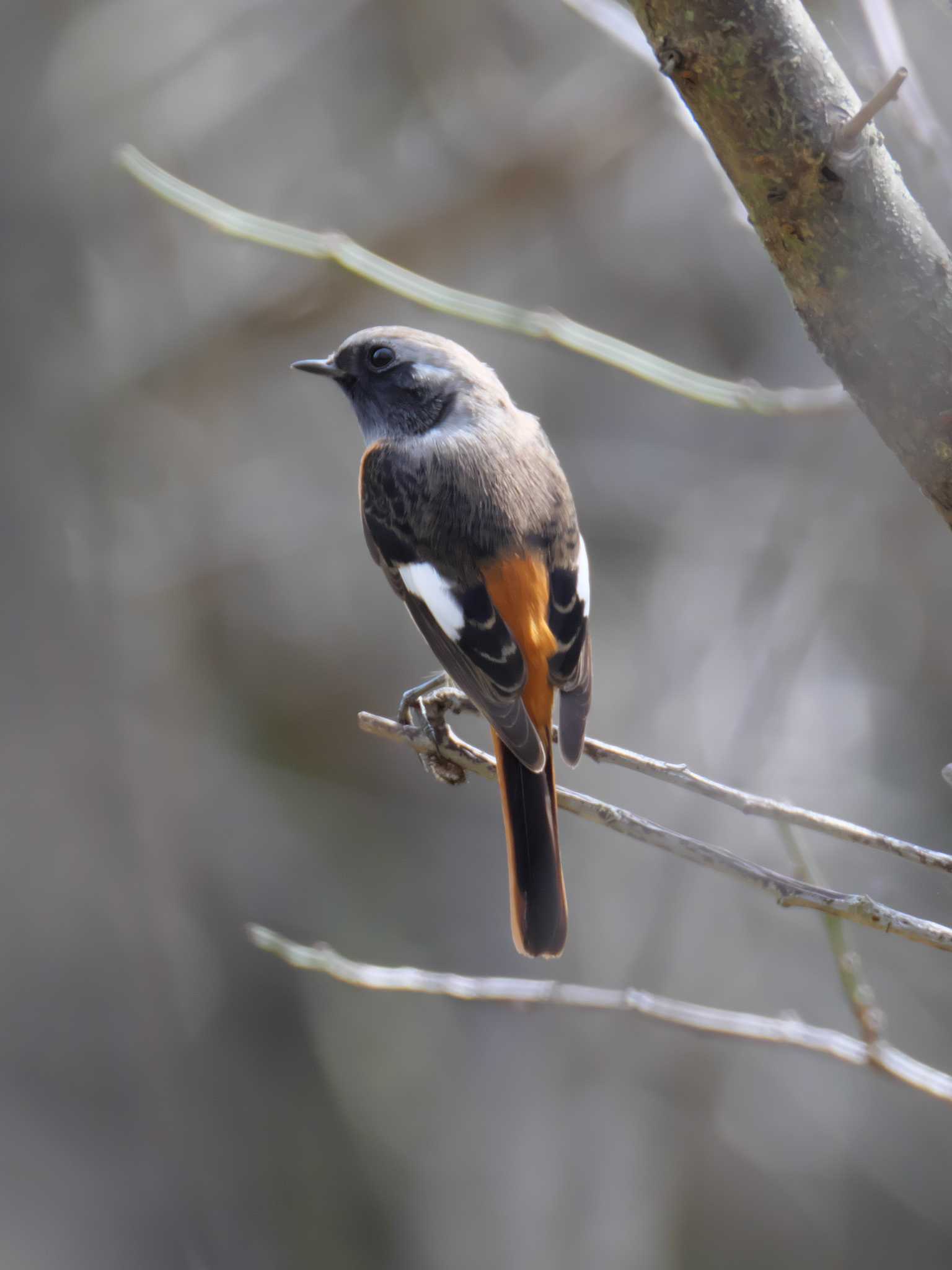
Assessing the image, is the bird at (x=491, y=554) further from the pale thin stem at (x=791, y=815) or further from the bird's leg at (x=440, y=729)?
the pale thin stem at (x=791, y=815)

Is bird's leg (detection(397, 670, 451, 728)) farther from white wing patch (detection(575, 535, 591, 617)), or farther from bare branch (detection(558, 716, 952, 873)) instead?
bare branch (detection(558, 716, 952, 873))

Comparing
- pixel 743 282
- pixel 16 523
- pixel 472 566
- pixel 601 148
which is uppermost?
pixel 601 148

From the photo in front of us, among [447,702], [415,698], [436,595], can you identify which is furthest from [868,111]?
[436,595]

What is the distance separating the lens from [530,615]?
3.04 m

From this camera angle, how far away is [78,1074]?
5742 millimetres

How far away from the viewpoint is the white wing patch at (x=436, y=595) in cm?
305

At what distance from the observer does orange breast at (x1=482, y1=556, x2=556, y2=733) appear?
2.94 m

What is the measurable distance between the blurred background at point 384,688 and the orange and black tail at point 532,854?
2637 mm

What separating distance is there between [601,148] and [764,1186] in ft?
16.5

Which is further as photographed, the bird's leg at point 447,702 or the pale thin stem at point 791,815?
the bird's leg at point 447,702

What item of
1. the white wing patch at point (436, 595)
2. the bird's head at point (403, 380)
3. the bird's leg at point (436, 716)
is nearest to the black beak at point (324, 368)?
the bird's head at point (403, 380)

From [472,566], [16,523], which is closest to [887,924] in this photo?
[472,566]

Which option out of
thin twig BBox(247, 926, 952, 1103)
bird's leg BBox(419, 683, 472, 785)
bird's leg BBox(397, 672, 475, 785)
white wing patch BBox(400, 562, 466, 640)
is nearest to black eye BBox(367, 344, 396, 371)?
white wing patch BBox(400, 562, 466, 640)

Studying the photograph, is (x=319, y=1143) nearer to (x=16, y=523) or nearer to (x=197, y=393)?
(x=16, y=523)
